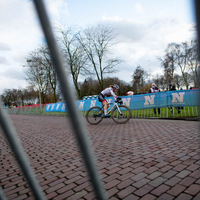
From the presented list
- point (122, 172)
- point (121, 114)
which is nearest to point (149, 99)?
point (121, 114)

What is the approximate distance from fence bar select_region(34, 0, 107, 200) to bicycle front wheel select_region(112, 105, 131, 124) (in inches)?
296

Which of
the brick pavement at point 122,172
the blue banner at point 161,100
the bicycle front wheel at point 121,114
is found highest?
the blue banner at point 161,100

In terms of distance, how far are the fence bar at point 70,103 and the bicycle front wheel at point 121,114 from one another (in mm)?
7511

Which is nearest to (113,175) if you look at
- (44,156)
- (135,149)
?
(135,149)

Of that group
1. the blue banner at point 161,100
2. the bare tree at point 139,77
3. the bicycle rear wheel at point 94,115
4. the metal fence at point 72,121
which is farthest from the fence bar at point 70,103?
the bare tree at point 139,77

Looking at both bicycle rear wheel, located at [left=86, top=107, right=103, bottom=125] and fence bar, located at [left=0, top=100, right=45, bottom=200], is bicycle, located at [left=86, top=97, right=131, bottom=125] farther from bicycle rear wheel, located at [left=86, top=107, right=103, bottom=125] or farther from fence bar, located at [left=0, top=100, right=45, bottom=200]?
fence bar, located at [left=0, top=100, right=45, bottom=200]

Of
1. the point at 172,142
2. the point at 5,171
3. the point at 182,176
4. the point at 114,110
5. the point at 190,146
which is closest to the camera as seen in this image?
the point at 182,176

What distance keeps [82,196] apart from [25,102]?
228 ft

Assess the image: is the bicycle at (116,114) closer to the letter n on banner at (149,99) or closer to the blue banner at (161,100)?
the blue banner at (161,100)

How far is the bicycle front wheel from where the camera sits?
796cm

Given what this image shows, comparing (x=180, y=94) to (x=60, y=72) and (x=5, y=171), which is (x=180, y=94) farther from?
(x=60, y=72)

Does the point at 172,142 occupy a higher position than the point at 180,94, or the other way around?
the point at 180,94

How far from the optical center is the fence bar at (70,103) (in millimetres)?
434

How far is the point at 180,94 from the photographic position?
9.41 metres
